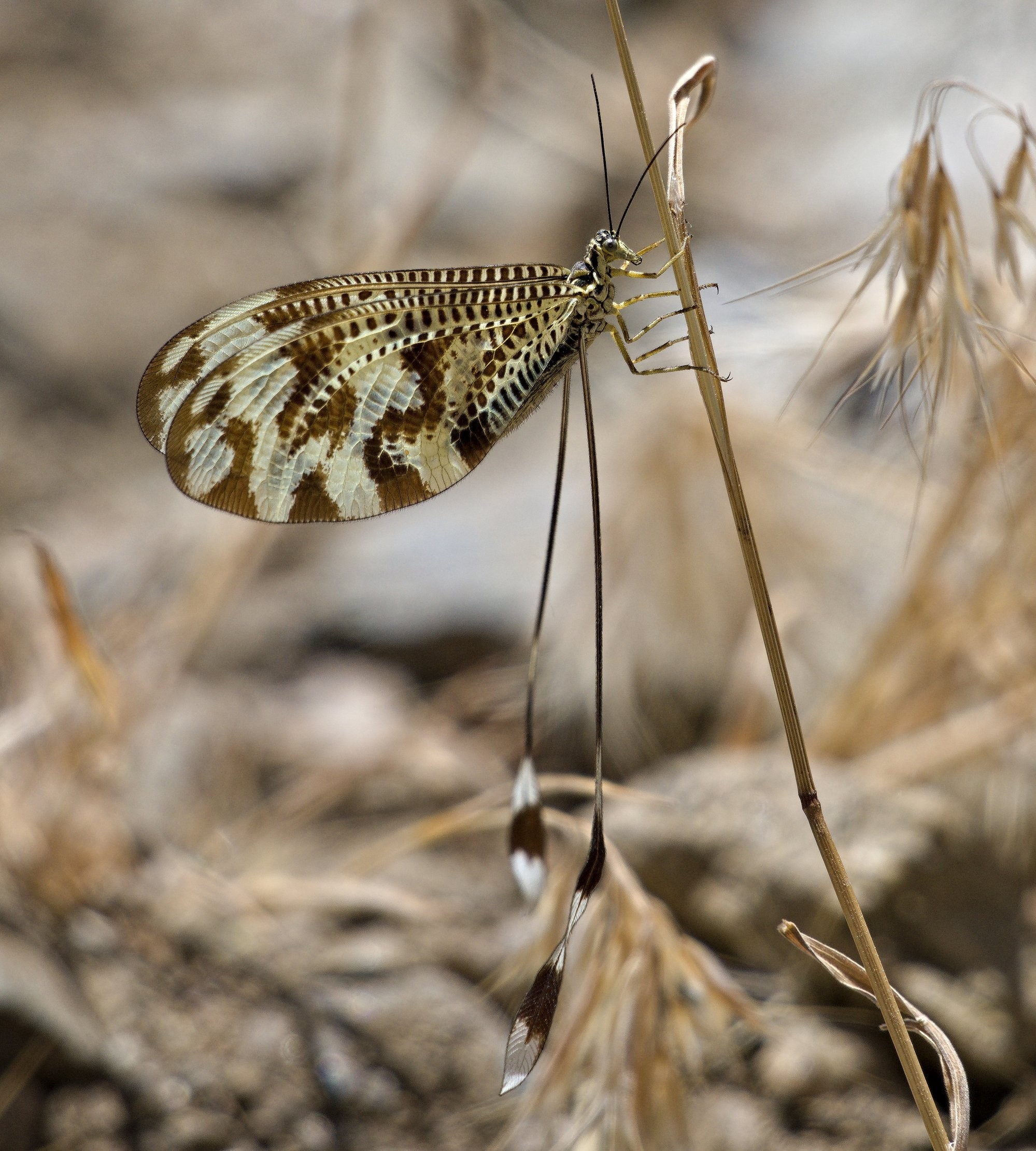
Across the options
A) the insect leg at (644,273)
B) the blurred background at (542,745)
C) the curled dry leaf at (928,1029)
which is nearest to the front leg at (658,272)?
the insect leg at (644,273)

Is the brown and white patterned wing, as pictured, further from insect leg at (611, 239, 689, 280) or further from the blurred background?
the blurred background

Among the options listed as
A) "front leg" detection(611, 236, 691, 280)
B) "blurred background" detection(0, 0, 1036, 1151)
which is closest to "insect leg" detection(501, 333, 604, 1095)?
"front leg" detection(611, 236, 691, 280)

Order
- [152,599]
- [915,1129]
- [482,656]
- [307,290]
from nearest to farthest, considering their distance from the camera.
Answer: [307,290] → [915,1129] → [152,599] → [482,656]

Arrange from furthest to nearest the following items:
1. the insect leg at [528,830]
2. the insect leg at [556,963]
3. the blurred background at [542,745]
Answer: the blurred background at [542,745]
the insect leg at [528,830]
the insect leg at [556,963]

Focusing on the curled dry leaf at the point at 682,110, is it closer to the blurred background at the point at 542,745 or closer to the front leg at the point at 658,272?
the front leg at the point at 658,272

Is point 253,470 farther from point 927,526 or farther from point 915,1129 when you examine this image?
point 927,526

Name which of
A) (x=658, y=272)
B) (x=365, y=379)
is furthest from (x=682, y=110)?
(x=365, y=379)

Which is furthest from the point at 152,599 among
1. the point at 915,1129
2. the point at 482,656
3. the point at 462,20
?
the point at 915,1129
